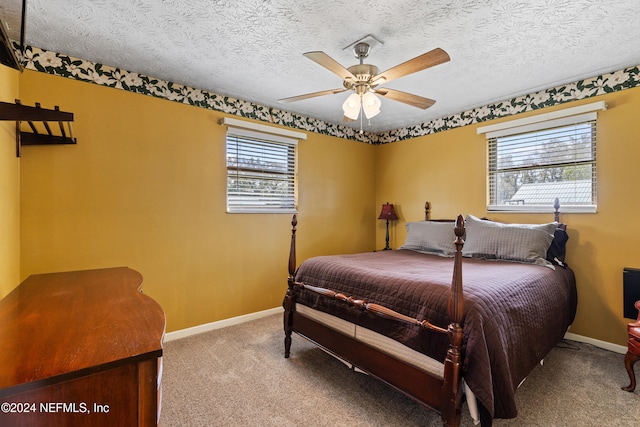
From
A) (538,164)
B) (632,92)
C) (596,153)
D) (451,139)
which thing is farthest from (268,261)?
(632,92)

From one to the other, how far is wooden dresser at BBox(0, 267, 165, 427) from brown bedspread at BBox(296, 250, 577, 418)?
4.15 ft

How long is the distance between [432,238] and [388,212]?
3.23 ft

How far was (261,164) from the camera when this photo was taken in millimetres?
3529

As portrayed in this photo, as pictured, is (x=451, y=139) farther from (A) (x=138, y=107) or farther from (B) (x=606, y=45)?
(A) (x=138, y=107)

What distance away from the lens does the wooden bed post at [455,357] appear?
56.6 inches

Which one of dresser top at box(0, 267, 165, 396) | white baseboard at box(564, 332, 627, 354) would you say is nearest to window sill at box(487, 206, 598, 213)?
white baseboard at box(564, 332, 627, 354)

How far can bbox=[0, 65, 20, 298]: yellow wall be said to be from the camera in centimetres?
185

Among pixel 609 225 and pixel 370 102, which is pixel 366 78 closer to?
pixel 370 102

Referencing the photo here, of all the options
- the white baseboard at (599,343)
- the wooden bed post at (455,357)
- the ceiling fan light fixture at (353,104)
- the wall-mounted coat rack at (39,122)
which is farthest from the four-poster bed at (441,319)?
the wall-mounted coat rack at (39,122)

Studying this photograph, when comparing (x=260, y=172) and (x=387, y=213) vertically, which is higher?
(x=260, y=172)

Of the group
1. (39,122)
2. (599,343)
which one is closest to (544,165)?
(599,343)

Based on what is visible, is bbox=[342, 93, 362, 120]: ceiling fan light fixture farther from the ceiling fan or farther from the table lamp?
the table lamp

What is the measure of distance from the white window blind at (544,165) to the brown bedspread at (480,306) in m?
0.79

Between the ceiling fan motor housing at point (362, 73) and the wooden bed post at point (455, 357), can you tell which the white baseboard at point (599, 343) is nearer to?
the wooden bed post at point (455, 357)
